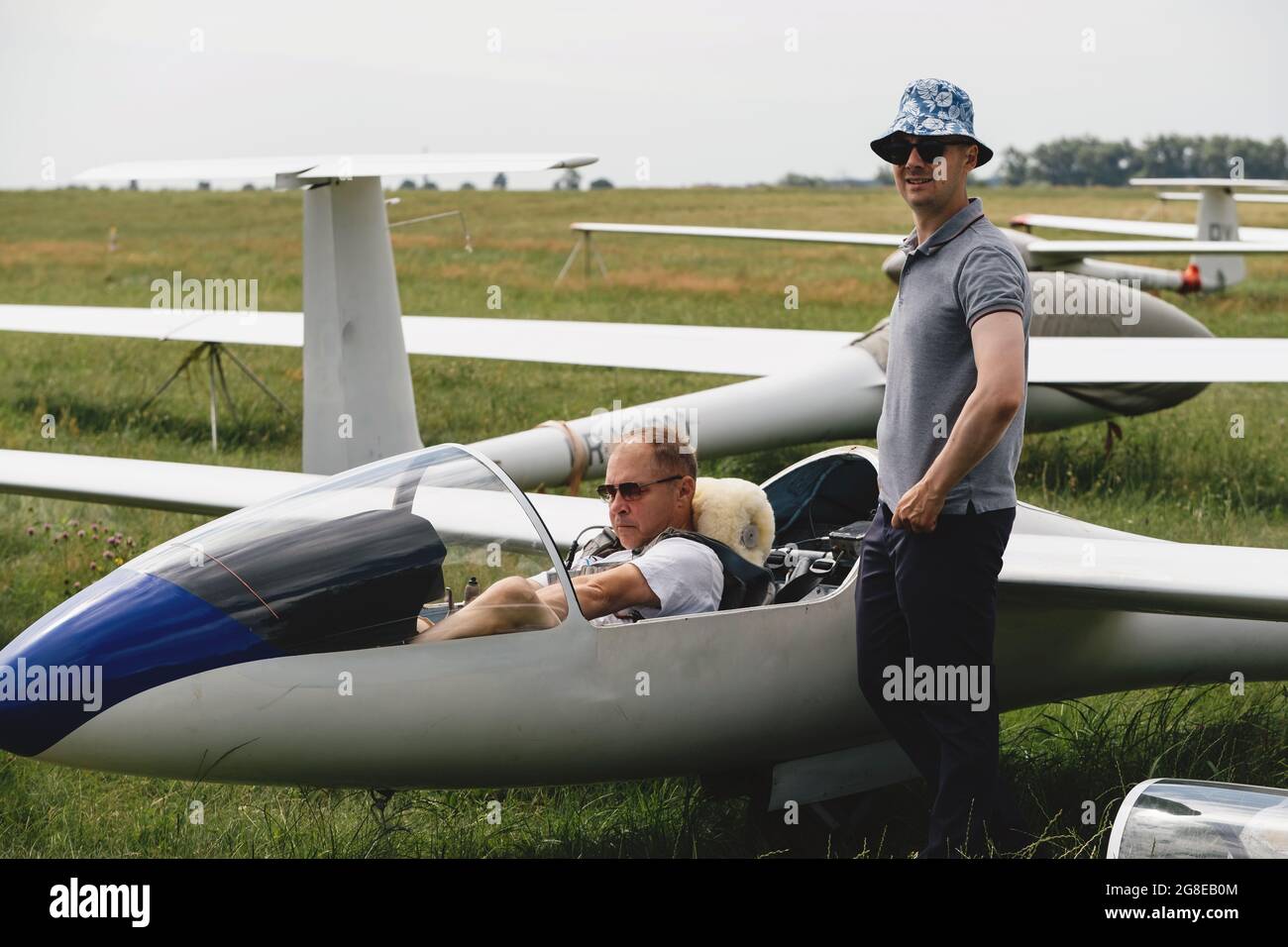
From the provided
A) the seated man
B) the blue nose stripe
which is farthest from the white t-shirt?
the blue nose stripe

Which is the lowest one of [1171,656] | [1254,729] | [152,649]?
[1254,729]

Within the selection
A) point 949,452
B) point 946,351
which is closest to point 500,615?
point 949,452

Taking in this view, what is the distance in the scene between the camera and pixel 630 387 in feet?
50.9

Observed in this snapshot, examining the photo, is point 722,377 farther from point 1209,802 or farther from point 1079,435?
point 1209,802

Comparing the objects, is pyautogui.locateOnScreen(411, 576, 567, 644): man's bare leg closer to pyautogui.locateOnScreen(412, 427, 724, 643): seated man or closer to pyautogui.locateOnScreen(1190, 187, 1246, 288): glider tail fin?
pyautogui.locateOnScreen(412, 427, 724, 643): seated man

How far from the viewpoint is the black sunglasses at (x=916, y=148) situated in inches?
161

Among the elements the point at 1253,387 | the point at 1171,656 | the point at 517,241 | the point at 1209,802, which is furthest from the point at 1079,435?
the point at 517,241

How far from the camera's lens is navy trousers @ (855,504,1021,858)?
411cm

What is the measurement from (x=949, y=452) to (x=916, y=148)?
0.92 meters

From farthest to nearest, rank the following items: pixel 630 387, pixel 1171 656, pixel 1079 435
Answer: pixel 630 387, pixel 1079 435, pixel 1171 656

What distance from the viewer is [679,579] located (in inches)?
→ 173

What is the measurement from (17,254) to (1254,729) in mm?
35243

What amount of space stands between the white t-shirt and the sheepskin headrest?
0.15 metres
